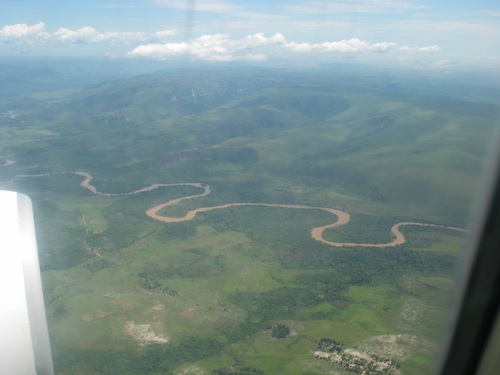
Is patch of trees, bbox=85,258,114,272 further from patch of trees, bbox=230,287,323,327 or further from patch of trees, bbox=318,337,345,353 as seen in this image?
patch of trees, bbox=318,337,345,353

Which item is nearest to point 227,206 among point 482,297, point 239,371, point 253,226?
point 253,226

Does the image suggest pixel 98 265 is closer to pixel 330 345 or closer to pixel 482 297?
pixel 330 345

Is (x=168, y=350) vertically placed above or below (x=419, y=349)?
below

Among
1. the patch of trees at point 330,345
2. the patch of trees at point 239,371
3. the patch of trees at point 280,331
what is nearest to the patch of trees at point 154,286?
the patch of trees at point 280,331

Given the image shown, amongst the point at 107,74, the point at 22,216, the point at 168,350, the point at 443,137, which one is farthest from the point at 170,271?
the point at 107,74

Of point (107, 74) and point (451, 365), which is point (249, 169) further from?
point (107, 74)

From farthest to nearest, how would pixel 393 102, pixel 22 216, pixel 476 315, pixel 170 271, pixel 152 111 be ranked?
1. pixel 152 111
2. pixel 393 102
3. pixel 170 271
4. pixel 22 216
5. pixel 476 315

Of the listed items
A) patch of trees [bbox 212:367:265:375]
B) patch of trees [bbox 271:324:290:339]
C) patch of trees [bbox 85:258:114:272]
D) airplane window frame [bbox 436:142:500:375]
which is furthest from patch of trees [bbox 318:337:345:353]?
airplane window frame [bbox 436:142:500:375]

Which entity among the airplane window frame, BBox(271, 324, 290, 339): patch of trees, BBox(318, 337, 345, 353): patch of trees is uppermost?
the airplane window frame

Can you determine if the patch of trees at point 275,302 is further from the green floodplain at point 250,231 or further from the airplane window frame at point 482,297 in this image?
the airplane window frame at point 482,297
